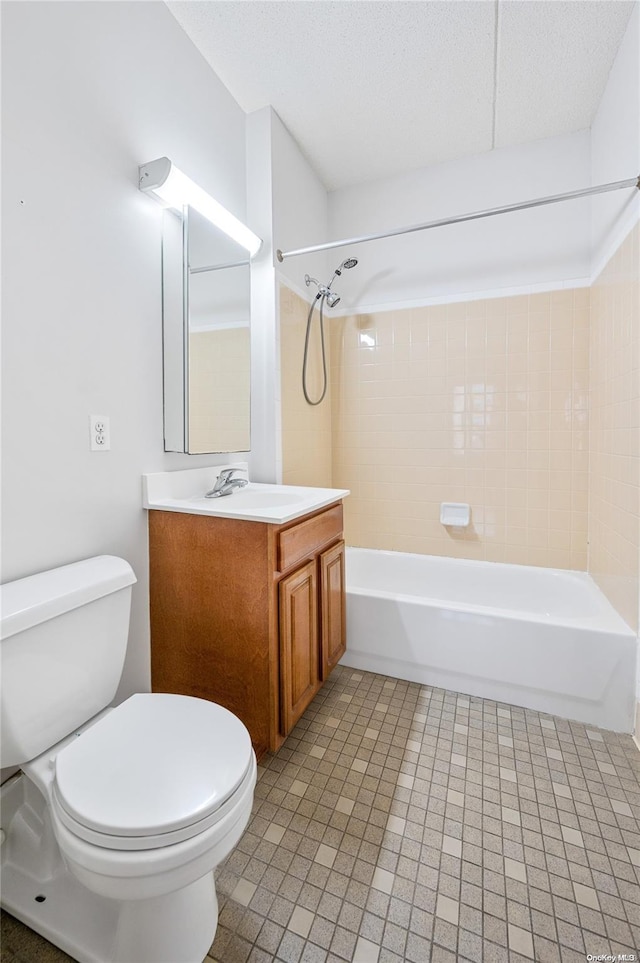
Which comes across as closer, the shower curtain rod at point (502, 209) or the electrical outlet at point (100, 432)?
the electrical outlet at point (100, 432)

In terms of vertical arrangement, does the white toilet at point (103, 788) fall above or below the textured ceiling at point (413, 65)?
below

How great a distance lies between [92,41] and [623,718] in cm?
287

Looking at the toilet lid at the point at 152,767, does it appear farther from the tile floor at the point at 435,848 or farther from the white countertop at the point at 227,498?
the white countertop at the point at 227,498

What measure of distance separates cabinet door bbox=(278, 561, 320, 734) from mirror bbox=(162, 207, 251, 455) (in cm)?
67

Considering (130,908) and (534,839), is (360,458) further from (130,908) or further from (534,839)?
(130,908)

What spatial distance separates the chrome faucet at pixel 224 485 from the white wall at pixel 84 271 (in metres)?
0.16

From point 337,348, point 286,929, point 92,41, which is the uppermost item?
point 92,41

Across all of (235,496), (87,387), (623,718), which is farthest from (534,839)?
(87,387)

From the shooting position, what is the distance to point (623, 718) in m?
1.55

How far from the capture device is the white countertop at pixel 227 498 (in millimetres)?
1343

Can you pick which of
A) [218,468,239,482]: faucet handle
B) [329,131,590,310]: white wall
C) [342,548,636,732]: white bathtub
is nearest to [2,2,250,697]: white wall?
[218,468,239,482]: faucet handle

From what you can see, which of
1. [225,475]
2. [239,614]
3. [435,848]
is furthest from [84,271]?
[435,848]

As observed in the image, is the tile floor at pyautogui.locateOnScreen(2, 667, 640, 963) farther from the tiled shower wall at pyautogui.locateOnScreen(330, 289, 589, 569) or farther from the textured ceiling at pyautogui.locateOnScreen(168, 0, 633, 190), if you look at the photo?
the textured ceiling at pyautogui.locateOnScreen(168, 0, 633, 190)

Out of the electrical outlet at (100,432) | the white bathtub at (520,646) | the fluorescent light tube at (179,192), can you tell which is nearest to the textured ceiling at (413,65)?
the fluorescent light tube at (179,192)
